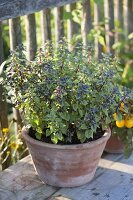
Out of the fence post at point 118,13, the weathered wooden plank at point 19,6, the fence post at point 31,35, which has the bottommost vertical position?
the fence post at point 31,35

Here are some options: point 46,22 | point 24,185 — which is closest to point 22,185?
point 24,185

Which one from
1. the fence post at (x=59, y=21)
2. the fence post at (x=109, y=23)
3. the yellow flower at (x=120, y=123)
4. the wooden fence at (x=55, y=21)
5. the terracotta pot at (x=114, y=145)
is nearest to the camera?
the wooden fence at (x=55, y=21)

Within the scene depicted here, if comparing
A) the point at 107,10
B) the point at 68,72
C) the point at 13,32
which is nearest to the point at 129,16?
the point at 107,10

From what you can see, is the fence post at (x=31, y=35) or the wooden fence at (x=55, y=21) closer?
the wooden fence at (x=55, y=21)

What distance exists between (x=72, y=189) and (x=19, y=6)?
0.84 metres

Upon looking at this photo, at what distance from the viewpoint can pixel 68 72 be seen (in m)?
2.07

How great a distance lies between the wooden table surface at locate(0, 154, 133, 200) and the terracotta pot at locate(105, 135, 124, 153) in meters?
0.10

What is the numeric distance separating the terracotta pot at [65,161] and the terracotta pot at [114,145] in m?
0.29

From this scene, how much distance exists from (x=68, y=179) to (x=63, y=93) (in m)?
0.42

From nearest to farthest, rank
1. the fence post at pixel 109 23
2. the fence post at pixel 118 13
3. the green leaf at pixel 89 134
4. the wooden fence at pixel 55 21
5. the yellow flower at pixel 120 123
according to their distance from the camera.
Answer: the green leaf at pixel 89 134
the wooden fence at pixel 55 21
the yellow flower at pixel 120 123
the fence post at pixel 109 23
the fence post at pixel 118 13

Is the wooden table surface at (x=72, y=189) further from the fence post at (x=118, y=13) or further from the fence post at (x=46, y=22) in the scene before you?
the fence post at (x=118, y=13)

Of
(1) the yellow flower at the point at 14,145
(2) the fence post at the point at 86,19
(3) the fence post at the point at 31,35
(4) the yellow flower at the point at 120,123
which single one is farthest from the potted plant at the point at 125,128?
(2) the fence post at the point at 86,19

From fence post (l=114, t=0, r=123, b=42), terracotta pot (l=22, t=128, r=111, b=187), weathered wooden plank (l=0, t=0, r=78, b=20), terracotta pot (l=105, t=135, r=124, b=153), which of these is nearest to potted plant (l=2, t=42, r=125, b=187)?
terracotta pot (l=22, t=128, r=111, b=187)

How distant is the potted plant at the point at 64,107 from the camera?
77.9 inches
